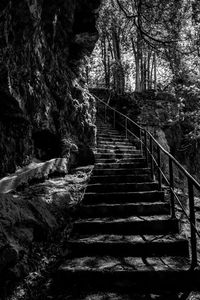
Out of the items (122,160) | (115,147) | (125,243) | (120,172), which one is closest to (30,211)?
(125,243)

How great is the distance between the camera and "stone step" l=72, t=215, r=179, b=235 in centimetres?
456

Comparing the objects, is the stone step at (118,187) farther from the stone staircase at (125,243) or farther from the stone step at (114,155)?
the stone step at (114,155)

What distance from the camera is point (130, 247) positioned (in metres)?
4.02

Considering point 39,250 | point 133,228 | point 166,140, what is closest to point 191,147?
point 166,140

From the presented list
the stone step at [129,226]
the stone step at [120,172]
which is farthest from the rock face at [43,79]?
the stone step at [129,226]

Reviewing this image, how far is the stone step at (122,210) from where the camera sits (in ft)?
16.8

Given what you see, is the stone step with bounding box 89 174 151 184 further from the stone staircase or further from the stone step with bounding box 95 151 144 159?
the stone step with bounding box 95 151 144 159

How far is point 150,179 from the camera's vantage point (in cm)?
651

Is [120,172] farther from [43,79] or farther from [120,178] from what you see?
[43,79]

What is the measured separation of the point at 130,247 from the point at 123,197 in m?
1.68

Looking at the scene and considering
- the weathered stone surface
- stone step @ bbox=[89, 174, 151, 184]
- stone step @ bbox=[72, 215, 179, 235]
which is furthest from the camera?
stone step @ bbox=[89, 174, 151, 184]

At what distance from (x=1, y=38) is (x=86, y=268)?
15.0 feet

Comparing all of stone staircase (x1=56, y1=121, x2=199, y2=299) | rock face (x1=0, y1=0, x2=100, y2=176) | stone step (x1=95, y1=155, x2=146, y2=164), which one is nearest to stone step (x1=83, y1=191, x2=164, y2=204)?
stone staircase (x1=56, y1=121, x2=199, y2=299)

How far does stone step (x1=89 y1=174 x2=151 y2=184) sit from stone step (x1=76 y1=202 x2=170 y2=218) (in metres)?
1.37
